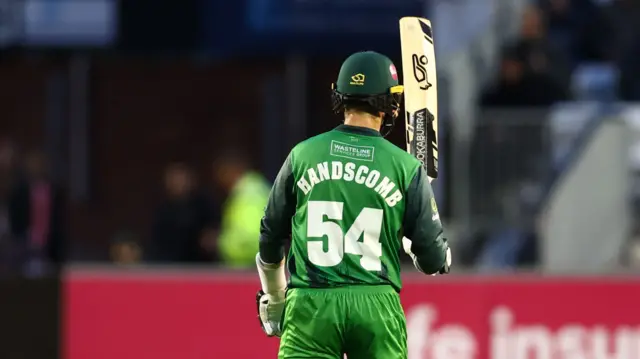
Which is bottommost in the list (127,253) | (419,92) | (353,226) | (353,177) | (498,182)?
(127,253)

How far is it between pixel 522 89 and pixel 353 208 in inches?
297

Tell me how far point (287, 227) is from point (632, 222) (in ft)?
22.2

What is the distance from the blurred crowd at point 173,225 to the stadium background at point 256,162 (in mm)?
22

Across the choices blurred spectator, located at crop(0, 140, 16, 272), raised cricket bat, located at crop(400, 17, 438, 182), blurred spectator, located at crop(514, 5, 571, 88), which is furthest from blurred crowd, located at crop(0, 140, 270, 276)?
raised cricket bat, located at crop(400, 17, 438, 182)

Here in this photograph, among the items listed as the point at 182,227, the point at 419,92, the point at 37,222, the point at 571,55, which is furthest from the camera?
the point at 571,55

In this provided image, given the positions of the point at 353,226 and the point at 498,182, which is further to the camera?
the point at 498,182

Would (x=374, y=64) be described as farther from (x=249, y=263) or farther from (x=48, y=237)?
(x=48, y=237)

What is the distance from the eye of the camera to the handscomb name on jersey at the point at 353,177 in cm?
622

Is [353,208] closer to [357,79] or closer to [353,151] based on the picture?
[353,151]

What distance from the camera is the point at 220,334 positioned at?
1095cm

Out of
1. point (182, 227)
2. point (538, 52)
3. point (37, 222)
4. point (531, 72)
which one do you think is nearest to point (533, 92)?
point (531, 72)

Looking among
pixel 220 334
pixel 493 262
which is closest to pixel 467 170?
pixel 493 262

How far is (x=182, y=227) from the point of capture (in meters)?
13.3

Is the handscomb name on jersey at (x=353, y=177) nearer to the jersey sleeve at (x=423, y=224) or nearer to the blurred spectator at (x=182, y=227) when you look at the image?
the jersey sleeve at (x=423, y=224)
